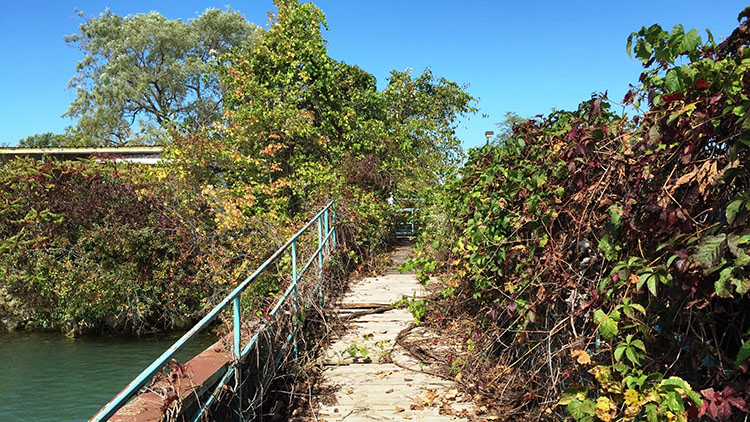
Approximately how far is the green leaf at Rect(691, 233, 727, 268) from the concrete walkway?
2.53 metres

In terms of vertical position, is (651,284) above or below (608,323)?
above

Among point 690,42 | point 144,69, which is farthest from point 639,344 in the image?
point 144,69

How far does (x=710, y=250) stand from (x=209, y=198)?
11330 mm

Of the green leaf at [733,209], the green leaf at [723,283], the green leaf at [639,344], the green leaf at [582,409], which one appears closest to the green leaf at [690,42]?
the green leaf at [733,209]

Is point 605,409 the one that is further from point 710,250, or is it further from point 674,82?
point 674,82

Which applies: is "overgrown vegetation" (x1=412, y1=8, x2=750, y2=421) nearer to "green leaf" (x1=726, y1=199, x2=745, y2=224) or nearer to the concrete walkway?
"green leaf" (x1=726, y1=199, x2=745, y2=224)

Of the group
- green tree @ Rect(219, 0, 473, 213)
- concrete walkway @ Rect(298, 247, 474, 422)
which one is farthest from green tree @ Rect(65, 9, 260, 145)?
concrete walkway @ Rect(298, 247, 474, 422)

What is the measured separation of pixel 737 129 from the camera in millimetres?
1861

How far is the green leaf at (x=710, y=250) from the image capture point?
1723mm

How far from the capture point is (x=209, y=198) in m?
11.9

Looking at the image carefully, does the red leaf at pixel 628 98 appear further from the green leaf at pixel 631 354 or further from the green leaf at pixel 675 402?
the green leaf at pixel 675 402

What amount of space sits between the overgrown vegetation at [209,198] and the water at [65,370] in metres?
0.60

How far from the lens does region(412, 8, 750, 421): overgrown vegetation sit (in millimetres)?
1826

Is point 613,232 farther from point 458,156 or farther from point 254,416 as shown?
point 458,156
